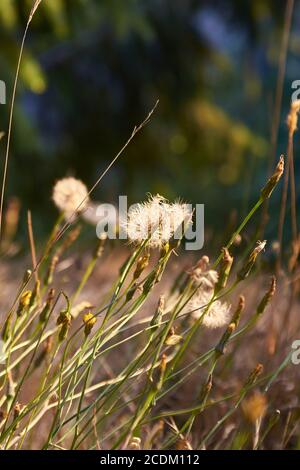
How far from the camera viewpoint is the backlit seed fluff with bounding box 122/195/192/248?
1.40 m

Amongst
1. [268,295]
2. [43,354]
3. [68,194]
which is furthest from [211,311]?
[68,194]

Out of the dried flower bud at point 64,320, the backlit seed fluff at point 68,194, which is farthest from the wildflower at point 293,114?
the dried flower bud at point 64,320


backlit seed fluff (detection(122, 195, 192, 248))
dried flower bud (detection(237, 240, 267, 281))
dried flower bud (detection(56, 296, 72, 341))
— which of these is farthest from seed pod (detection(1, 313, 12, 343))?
dried flower bud (detection(237, 240, 267, 281))

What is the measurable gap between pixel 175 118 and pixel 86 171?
1026 mm

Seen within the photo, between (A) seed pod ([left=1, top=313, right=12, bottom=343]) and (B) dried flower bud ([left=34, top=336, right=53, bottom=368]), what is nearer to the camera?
(A) seed pod ([left=1, top=313, right=12, bottom=343])

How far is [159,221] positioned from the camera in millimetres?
1411

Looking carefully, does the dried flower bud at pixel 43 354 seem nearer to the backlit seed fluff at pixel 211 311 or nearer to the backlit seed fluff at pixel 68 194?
the backlit seed fluff at pixel 211 311

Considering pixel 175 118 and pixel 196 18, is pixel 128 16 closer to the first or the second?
pixel 175 118

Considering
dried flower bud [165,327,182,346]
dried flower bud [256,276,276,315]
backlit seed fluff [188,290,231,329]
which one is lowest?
dried flower bud [165,327,182,346]

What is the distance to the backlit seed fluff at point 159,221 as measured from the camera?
1.40 metres

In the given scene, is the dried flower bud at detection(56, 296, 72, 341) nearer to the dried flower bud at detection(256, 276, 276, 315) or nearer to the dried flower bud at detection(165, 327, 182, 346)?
the dried flower bud at detection(165, 327, 182, 346)

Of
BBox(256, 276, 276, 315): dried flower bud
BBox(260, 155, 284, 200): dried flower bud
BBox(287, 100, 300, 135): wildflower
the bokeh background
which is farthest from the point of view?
the bokeh background

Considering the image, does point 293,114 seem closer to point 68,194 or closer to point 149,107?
point 68,194
